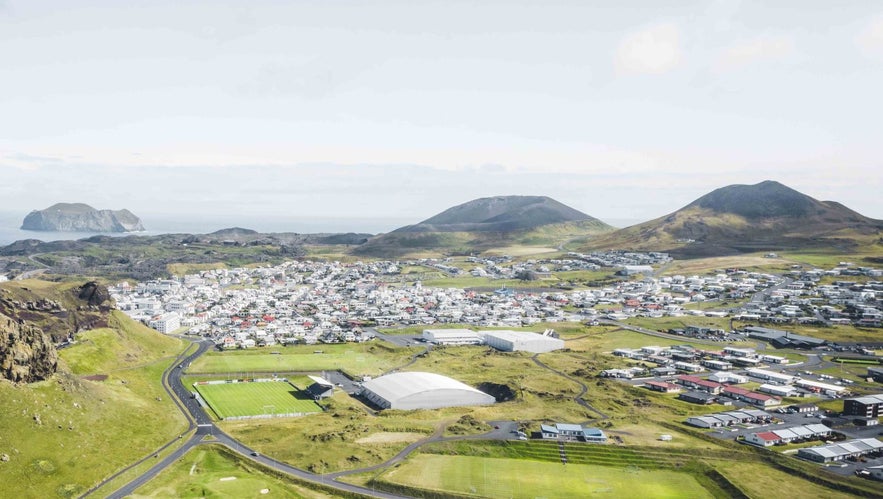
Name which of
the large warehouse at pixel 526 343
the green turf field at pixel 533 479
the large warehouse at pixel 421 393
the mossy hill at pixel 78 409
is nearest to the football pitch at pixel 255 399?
the mossy hill at pixel 78 409

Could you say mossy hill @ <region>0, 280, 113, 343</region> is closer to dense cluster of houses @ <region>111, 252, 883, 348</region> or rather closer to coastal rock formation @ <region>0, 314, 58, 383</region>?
dense cluster of houses @ <region>111, 252, 883, 348</region>

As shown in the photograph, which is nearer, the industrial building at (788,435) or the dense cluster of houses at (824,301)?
the industrial building at (788,435)

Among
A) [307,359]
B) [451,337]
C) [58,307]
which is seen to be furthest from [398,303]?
[58,307]

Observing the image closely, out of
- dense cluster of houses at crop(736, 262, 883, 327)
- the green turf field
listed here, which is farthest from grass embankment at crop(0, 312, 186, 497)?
dense cluster of houses at crop(736, 262, 883, 327)

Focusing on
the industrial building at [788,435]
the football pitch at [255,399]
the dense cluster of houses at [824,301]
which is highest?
the dense cluster of houses at [824,301]

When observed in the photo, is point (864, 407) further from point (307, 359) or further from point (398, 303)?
point (398, 303)

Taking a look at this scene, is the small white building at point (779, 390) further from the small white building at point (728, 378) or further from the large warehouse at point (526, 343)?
the large warehouse at point (526, 343)

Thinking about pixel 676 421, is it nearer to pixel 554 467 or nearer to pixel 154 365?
pixel 554 467
